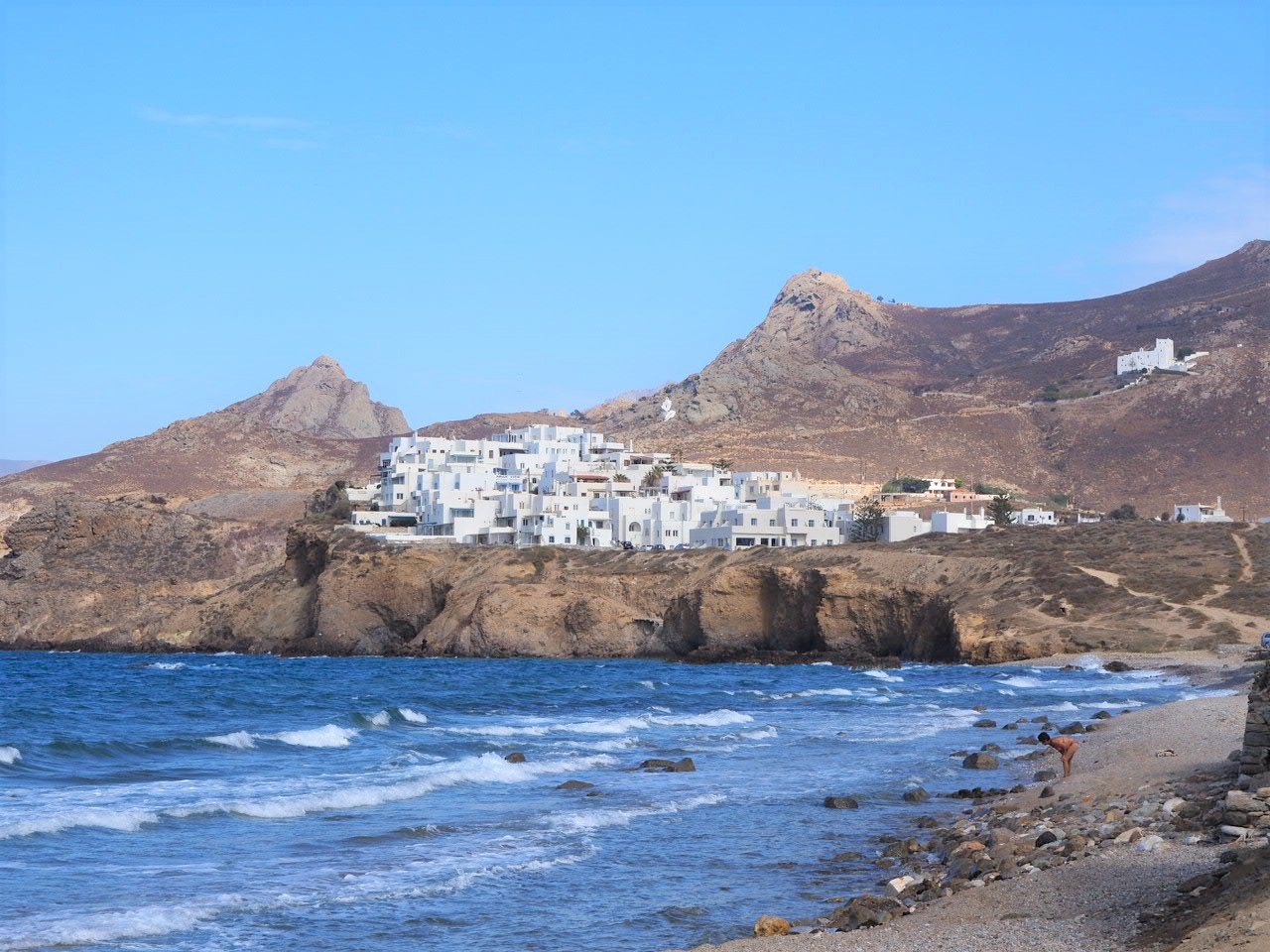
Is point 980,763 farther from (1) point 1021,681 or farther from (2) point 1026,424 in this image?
(2) point 1026,424

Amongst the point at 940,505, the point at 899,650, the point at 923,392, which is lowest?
the point at 899,650

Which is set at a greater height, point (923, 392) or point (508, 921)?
point (923, 392)

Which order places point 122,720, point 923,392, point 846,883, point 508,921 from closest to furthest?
point 508,921
point 846,883
point 122,720
point 923,392

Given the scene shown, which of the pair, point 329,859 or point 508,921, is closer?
point 508,921

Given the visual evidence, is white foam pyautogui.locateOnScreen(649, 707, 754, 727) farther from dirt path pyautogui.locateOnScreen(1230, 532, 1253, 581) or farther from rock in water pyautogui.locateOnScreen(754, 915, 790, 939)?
dirt path pyautogui.locateOnScreen(1230, 532, 1253, 581)

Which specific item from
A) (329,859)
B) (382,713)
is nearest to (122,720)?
(382,713)

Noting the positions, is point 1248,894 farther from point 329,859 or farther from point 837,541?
point 837,541

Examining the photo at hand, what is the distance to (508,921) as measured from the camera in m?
15.3

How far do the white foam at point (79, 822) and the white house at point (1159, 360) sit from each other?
164 metres

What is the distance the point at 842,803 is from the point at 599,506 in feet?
225

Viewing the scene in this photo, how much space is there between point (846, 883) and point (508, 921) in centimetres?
400

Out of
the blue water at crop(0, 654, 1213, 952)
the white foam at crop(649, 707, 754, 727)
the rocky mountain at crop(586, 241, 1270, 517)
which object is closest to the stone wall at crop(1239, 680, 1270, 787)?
the blue water at crop(0, 654, 1213, 952)

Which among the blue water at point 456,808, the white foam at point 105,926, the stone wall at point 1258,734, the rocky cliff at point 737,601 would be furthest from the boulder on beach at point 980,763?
the rocky cliff at point 737,601

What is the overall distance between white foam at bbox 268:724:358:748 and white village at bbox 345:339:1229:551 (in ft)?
152
